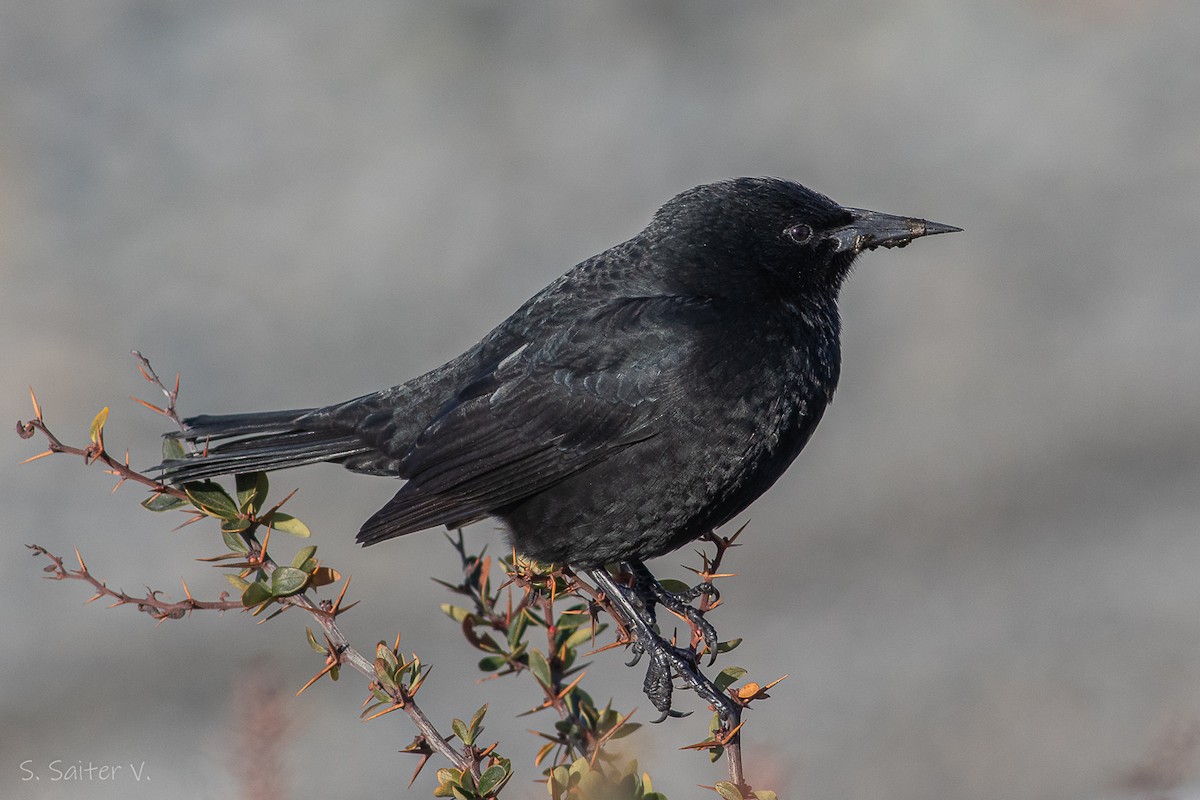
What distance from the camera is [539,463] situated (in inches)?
147

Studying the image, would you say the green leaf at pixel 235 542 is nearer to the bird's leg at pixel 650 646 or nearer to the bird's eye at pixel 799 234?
the bird's leg at pixel 650 646

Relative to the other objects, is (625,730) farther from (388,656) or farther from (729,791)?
(388,656)

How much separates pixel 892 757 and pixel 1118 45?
4.71 metres

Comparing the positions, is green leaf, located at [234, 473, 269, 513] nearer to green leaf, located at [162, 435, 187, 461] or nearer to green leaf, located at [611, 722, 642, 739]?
green leaf, located at [162, 435, 187, 461]

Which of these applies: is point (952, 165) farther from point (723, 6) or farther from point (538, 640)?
point (538, 640)

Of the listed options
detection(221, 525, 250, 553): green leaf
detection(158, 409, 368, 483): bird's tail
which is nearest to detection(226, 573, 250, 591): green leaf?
detection(221, 525, 250, 553): green leaf

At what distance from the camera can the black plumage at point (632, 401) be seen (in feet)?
11.8

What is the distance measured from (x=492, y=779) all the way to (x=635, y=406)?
1.51m

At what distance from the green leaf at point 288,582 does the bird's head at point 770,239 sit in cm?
180

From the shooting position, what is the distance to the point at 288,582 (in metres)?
2.42

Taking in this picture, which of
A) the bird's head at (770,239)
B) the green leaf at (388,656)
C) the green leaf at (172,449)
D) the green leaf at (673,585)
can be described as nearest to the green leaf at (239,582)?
the green leaf at (388,656)

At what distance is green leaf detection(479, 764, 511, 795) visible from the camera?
7.61ft

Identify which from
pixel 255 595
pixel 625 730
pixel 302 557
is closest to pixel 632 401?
pixel 625 730

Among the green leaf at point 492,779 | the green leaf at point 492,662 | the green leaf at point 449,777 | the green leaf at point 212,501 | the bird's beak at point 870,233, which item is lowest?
the green leaf at point 492,779
